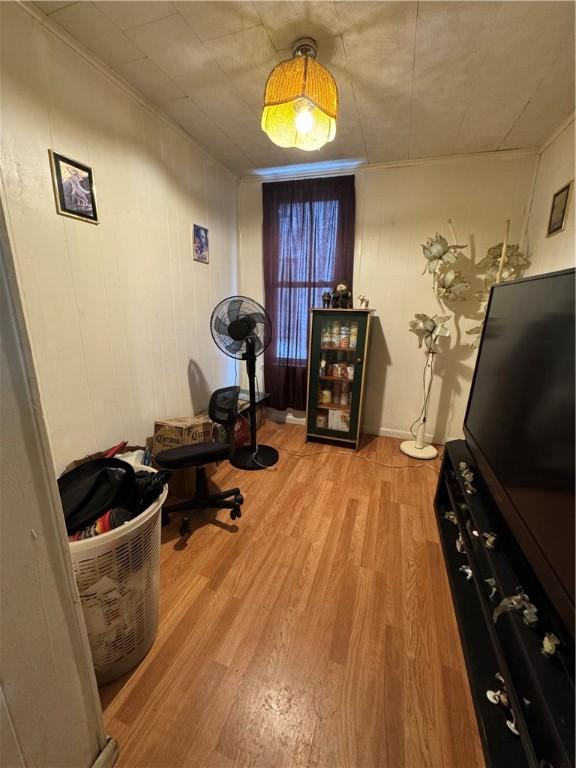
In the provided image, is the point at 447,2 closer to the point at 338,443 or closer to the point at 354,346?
the point at 354,346

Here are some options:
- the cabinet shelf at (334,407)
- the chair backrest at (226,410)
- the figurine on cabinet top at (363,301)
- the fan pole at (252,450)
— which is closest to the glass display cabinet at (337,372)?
the cabinet shelf at (334,407)

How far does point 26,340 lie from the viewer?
2.02 feet

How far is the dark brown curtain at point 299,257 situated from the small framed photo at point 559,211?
1392 millimetres

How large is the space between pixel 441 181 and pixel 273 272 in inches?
63.3

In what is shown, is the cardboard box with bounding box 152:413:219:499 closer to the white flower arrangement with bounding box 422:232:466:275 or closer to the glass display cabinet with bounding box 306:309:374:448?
the glass display cabinet with bounding box 306:309:374:448

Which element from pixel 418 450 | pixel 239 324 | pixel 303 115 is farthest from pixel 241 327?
pixel 418 450

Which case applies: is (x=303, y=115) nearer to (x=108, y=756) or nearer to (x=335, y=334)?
(x=335, y=334)

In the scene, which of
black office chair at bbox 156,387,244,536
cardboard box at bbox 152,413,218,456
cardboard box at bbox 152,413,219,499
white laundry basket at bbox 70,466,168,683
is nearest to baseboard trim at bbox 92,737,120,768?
white laundry basket at bbox 70,466,168,683

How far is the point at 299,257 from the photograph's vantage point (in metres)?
2.90

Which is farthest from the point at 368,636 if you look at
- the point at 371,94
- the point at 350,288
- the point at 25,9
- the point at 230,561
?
the point at 25,9

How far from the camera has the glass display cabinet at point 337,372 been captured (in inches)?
104

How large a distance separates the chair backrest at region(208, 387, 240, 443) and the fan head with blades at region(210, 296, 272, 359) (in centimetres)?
33

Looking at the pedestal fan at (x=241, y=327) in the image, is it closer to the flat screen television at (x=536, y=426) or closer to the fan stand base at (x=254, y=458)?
the fan stand base at (x=254, y=458)

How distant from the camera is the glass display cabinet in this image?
8.69ft
